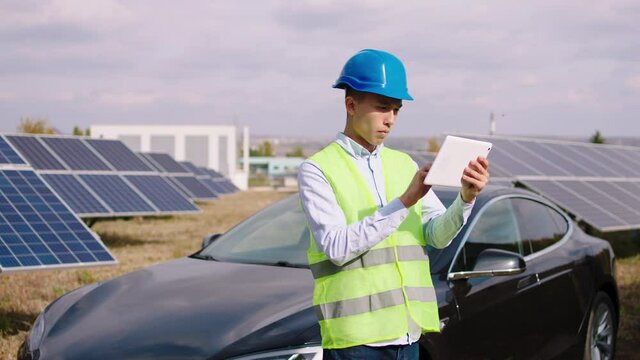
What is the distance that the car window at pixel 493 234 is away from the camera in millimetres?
4531

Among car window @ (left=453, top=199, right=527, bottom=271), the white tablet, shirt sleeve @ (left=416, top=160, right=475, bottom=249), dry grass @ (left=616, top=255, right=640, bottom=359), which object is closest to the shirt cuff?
the white tablet

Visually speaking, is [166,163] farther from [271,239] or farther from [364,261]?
[364,261]

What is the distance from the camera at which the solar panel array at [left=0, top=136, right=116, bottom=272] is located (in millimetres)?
6422

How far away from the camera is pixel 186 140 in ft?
262

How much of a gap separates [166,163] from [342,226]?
22636 mm

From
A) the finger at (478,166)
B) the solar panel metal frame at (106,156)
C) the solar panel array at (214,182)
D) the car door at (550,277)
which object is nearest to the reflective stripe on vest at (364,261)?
the finger at (478,166)

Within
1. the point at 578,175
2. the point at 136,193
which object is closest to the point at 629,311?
the point at 578,175

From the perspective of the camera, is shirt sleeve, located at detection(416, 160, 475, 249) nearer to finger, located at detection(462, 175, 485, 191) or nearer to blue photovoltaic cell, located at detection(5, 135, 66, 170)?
finger, located at detection(462, 175, 485, 191)

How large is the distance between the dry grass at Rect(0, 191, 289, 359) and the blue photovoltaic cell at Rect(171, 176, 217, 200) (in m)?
0.66

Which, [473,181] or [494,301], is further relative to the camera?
[494,301]

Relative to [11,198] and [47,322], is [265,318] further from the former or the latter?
[11,198]

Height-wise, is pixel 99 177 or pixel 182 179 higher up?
pixel 99 177

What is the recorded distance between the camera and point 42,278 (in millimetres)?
9539

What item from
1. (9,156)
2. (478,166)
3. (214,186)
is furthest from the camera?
(214,186)
